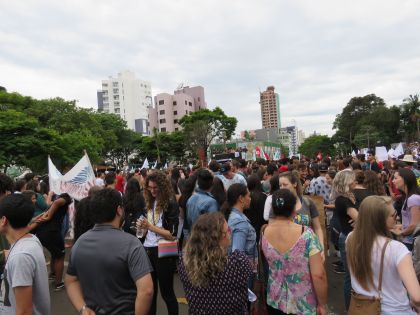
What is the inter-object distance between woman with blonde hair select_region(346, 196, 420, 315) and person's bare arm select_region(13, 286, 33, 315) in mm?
2217

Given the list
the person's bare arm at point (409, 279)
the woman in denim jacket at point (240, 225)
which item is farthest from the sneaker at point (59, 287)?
the person's bare arm at point (409, 279)

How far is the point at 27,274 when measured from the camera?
7.70 ft

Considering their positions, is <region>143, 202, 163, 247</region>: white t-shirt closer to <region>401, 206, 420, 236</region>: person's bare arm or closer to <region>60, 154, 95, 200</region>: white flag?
<region>401, 206, 420, 236</region>: person's bare arm

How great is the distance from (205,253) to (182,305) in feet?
10.1

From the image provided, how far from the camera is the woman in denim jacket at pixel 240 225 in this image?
3.24 meters

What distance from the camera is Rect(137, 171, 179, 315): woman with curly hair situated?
388cm

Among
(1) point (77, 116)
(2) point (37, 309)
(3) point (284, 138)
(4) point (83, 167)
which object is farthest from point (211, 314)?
(3) point (284, 138)

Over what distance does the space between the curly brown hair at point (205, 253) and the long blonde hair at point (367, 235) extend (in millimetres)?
1003

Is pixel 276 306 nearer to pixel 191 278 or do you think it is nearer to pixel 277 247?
pixel 277 247

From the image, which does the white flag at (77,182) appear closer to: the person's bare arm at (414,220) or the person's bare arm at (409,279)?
the person's bare arm at (414,220)

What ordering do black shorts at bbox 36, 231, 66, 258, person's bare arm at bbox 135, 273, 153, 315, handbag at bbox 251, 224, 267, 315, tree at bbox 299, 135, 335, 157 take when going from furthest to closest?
tree at bbox 299, 135, 335, 157 < black shorts at bbox 36, 231, 66, 258 < handbag at bbox 251, 224, 267, 315 < person's bare arm at bbox 135, 273, 153, 315

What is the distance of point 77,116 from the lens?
1576 inches

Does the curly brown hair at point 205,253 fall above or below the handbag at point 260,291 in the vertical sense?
above

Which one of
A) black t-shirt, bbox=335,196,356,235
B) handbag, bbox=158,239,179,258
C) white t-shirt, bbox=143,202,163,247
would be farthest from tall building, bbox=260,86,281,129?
handbag, bbox=158,239,179,258
